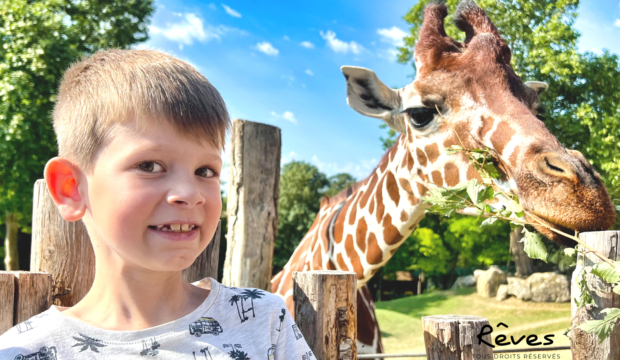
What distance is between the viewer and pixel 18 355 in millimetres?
1305

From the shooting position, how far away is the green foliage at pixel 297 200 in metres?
20.5

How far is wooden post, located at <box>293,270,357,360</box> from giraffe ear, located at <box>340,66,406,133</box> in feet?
4.94

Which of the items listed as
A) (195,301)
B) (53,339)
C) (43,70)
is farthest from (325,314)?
(43,70)

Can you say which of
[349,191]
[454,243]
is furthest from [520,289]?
[349,191]

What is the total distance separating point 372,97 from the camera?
124 inches

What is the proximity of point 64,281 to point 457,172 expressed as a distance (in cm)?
211

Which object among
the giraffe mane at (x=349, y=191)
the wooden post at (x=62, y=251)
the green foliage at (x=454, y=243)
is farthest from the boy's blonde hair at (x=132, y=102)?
the green foliage at (x=454, y=243)

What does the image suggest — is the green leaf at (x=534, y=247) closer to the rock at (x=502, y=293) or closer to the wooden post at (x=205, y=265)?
the wooden post at (x=205, y=265)

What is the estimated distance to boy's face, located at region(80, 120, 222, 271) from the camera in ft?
4.14

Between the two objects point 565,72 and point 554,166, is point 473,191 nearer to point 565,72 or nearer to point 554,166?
point 554,166

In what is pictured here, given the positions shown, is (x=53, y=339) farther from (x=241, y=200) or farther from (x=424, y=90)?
(x=424, y=90)

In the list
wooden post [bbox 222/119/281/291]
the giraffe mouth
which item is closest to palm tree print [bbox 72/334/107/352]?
wooden post [bbox 222/119/281/291]

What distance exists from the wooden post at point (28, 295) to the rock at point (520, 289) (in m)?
15.0

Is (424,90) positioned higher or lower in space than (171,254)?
higher
